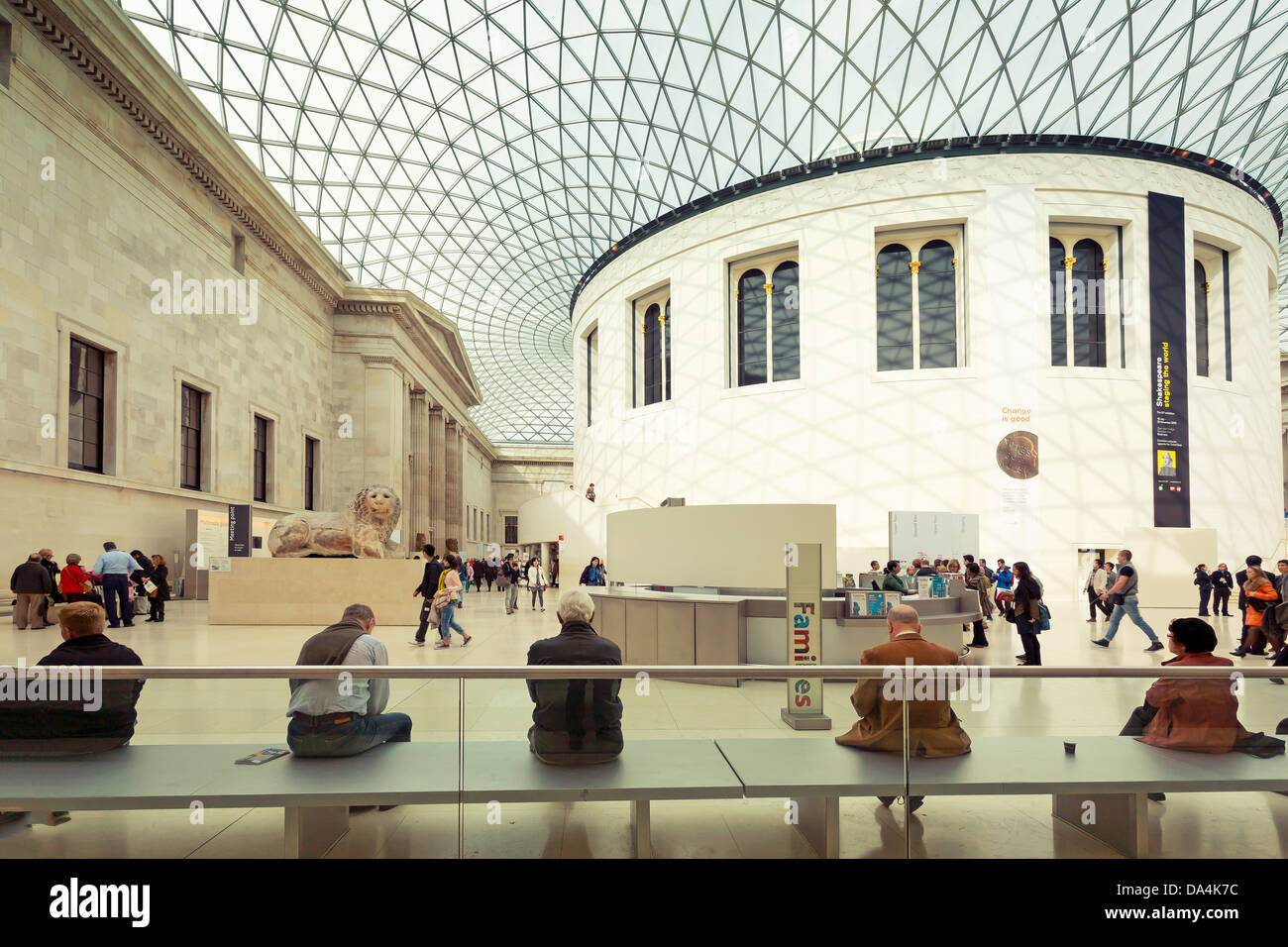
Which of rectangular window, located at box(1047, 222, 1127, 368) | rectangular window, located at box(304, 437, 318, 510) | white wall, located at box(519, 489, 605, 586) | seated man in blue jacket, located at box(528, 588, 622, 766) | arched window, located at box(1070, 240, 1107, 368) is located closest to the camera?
seated man in blue jacket, located at box(528, 588, 622, 766)

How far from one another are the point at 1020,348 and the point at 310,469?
31.2 metres

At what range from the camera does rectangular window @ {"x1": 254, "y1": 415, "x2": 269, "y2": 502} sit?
2942 cm

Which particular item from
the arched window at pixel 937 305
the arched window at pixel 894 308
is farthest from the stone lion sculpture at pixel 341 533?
the arched window at pixel 937 305

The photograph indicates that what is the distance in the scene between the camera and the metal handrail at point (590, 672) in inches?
152

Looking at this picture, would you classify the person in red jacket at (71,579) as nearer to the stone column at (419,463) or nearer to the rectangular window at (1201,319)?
the stone column at (419,463)

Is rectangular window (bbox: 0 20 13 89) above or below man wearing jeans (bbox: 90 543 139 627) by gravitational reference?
above

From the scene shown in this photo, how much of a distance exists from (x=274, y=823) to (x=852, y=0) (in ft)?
115

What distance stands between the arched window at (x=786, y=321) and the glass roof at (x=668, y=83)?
5401 millimetres

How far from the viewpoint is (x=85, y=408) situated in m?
19.5

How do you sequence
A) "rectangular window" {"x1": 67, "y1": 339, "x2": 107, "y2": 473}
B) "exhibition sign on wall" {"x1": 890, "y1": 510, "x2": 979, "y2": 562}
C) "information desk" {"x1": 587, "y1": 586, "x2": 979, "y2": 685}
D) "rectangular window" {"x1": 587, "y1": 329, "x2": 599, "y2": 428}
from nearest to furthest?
"information desk" {"x1": 587, "y1": 586, "x2": 979, "y2": 685}, "rectangular window" {"x1": 67, "y1": 339, "x2": 107, "y2": 473}, "exhibition sign on wall" {"x1": 890, "y1": 510, "x2": 979, "y2": 562}, "rectangular window" {"x1": 587, "y1": 329, "x2": 599, "y2": 428}

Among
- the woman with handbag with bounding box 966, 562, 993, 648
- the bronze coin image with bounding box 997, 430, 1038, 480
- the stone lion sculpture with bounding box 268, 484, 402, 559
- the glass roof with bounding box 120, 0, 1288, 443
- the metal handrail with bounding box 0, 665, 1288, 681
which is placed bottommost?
the woman with handbag with bounding box 966, 562, 993, 648

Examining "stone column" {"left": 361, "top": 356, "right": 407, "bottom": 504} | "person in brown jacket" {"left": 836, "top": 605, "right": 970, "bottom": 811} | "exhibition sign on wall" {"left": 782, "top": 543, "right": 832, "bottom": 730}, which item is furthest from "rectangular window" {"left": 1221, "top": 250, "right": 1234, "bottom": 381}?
"stone column" {"left": 361, "top": 356, "right": 407, "bottom": 504}

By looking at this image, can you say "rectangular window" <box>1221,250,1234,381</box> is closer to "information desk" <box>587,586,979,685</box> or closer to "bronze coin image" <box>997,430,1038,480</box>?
"bronze coin image" <box>997,430,1038,480</box>

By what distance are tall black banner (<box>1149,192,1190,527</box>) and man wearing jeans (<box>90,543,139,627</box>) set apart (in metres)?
33.2
